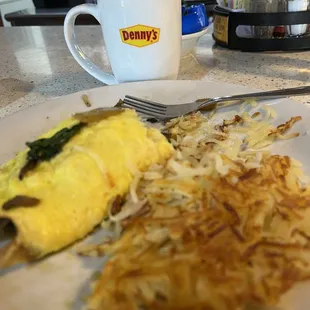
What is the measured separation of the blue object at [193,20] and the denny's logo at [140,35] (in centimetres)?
31

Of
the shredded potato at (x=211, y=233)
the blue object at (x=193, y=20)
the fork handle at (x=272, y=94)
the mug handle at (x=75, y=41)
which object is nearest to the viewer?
the shredded potato at (x=211, y=233)

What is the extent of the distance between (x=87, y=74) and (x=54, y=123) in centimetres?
44

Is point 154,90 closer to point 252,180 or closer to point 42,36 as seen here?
point 252,180

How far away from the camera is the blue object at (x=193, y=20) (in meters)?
1.09

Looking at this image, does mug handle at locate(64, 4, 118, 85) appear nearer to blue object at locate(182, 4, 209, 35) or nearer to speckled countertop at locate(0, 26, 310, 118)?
speckled countertop at locate(0, 26, 310, 118)

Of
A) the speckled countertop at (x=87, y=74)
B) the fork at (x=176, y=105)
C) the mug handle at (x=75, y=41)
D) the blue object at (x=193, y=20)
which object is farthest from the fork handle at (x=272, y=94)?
the blue object at (x=193, y=20)

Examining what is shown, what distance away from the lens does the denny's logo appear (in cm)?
79

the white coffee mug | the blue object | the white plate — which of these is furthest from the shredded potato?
the blue object

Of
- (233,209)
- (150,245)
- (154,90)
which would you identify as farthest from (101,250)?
(154,90)

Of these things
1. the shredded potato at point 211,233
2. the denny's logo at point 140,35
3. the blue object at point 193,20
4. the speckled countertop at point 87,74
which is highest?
the denny's logo at point 140,35

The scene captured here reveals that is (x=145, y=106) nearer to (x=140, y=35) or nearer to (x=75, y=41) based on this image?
(x=140, y=35)

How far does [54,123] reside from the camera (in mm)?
706

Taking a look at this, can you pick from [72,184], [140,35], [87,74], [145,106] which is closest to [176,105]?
[145,106]

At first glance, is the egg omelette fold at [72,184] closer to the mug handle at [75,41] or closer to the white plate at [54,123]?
the white plate at [54,123]
